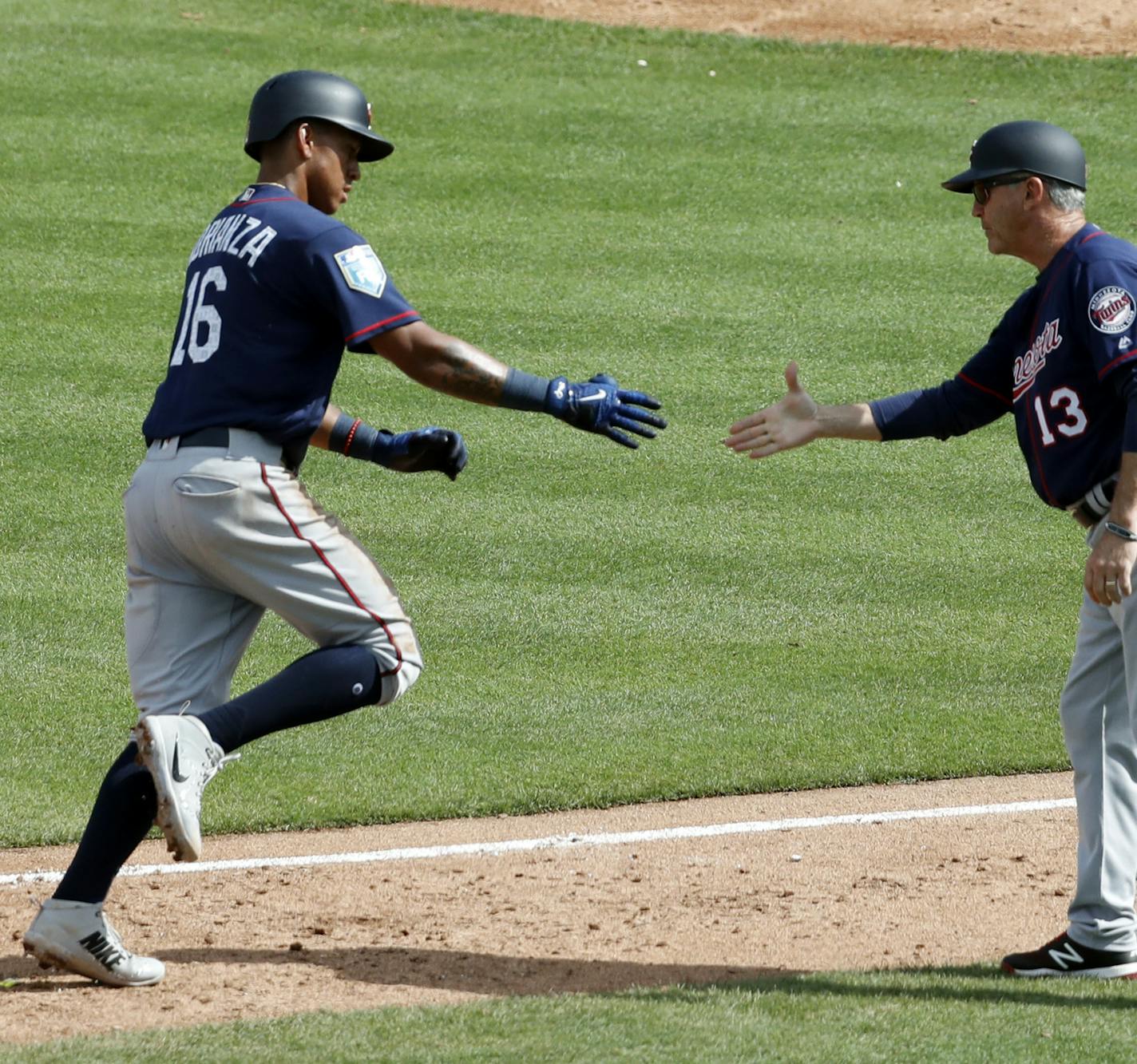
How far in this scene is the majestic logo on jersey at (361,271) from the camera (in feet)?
12.7

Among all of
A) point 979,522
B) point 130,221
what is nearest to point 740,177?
point 130,221

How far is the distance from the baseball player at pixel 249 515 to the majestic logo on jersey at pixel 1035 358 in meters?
0.92

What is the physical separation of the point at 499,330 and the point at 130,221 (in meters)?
3.33

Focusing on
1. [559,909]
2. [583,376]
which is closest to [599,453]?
[583,376]

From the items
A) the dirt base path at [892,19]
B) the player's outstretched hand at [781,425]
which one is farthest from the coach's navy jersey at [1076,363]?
the dirt base path at [892,19]

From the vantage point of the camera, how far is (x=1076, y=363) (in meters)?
4.03

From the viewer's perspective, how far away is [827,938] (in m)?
4.59

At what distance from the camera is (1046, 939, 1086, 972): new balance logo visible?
4176mm

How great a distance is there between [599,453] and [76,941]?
20.0 ft

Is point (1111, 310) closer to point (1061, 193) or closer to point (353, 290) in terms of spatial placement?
point (1061, 193)

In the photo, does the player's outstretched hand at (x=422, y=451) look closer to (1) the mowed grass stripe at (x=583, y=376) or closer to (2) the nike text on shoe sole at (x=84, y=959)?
(2) the nike text on shoe sole at (x=84, y=959)

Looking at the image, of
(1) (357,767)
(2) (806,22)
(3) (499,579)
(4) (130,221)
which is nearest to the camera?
(1) (357,767)

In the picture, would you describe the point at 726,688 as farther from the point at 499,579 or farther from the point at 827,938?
the point at 827,938

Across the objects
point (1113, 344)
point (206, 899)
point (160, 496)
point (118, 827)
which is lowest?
point (206, 899)
